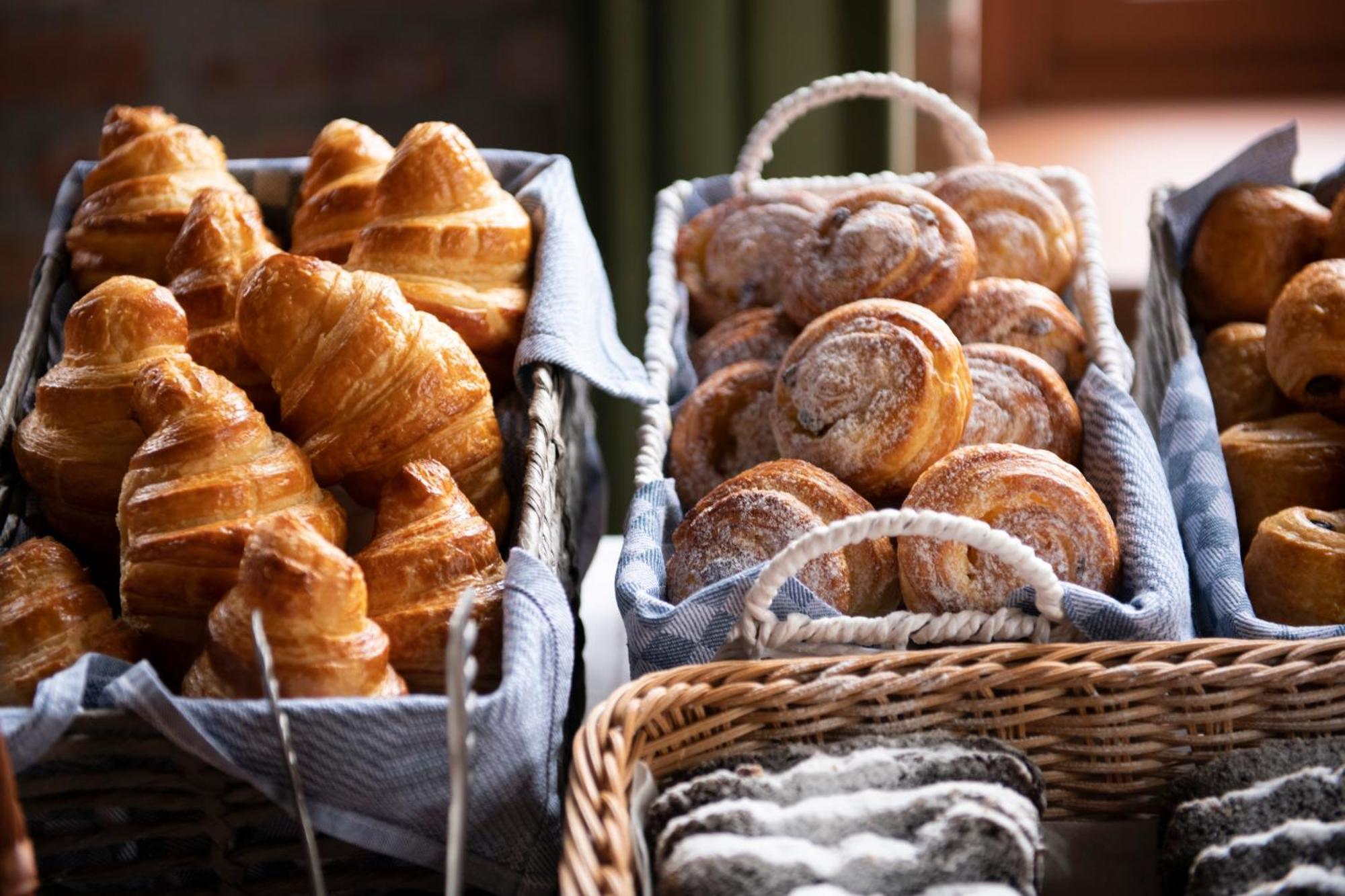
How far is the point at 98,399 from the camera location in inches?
39.6

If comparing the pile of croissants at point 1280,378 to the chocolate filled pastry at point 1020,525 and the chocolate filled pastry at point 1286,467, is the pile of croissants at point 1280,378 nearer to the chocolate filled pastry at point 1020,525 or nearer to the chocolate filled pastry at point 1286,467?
the chocolate filled pastry at point 1286,467

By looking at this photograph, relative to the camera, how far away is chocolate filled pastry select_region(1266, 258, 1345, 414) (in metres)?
1.17

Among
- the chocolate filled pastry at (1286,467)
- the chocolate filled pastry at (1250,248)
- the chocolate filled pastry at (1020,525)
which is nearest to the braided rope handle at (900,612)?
the chocolate filled pastry at (1020,525)

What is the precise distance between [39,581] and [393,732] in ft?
1.02

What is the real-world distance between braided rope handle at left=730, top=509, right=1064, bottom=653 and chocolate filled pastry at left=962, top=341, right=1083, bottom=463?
8.4 inches

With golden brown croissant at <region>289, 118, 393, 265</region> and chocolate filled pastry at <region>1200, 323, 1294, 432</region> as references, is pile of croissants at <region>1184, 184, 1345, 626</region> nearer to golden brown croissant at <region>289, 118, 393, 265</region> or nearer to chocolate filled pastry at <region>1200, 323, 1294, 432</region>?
chocolate filled pastry at <region>1200, 323, 1294, 432</region>

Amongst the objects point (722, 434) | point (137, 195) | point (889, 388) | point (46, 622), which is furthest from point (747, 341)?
point (46, 622)

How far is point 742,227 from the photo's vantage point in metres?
1.48

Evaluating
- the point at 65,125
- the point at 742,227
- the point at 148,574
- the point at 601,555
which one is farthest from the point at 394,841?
the point at 65,125

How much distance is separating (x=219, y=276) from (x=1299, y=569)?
944 mm

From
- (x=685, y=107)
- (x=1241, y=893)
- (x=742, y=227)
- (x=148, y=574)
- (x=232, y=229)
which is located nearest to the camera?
(x=1241, y=893)

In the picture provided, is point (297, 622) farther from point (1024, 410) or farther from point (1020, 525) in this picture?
point (1024, 410)

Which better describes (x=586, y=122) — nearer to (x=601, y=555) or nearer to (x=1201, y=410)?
(x=601, y=555)

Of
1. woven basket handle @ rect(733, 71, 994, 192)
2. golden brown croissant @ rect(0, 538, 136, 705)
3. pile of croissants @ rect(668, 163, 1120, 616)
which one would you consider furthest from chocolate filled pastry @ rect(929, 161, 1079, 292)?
golden brown croissant @ rect(0, 538, 136, 705)
